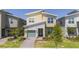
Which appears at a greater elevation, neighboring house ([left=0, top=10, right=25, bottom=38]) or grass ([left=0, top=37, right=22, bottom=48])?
neighboring house ([left=0, top=10, right=25, bottom=38])

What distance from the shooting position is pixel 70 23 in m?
3.80

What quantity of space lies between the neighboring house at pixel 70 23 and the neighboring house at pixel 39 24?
16cm

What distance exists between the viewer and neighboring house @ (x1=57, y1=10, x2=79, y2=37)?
3.75 meters

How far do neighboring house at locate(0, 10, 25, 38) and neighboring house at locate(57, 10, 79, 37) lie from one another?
68 centimetres

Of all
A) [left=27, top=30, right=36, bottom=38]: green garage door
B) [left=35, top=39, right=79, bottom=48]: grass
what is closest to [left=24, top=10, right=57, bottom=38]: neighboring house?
[left=27, top=30, right=36, bottom=38]: green garage door

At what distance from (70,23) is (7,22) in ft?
3.56

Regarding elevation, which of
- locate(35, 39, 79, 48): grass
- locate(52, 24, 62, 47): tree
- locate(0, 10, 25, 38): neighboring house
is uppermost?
locate(0, 10, 25, 38): neighboring house

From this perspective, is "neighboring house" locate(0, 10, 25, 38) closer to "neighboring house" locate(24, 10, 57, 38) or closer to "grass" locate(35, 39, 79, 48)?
"neighboring house" locate(24, 10, 57, 38)

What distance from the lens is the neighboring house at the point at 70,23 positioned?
12.3ft

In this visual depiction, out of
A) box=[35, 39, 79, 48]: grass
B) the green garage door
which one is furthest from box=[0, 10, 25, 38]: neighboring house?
box=[35, 39, 79, 48]: grass

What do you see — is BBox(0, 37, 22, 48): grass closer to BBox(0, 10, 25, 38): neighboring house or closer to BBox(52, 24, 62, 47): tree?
BBox(0, 10, 25, 38): neighboring house

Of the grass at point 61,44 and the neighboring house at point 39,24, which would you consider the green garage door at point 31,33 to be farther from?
the grass at point 61,44
